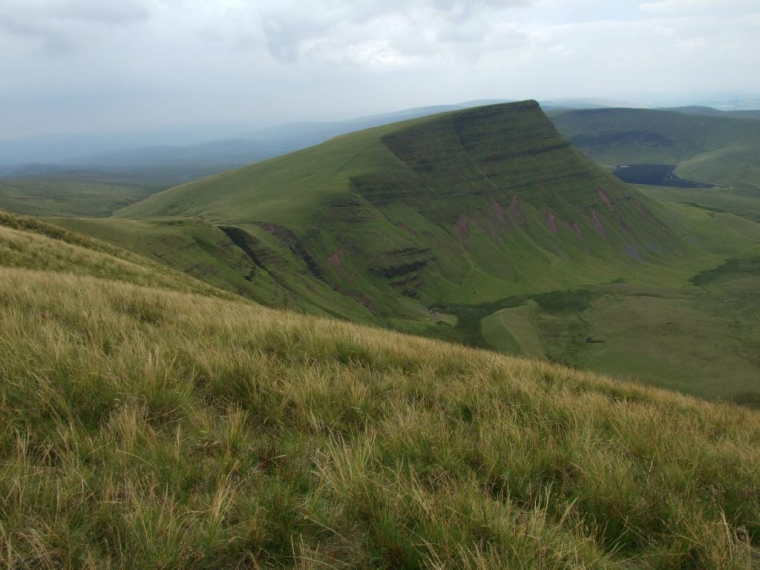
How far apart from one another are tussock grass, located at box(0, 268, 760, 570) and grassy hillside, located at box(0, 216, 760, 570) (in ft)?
0.05

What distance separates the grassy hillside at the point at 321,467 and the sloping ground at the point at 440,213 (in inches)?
2560

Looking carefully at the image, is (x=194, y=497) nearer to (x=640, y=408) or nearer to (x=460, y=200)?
(x=640, y=408)

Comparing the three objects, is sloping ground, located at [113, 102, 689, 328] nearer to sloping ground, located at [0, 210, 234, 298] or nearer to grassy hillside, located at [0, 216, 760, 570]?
sloping ground, located at [0, 210, 234, 298]

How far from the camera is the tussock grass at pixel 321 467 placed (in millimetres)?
2225

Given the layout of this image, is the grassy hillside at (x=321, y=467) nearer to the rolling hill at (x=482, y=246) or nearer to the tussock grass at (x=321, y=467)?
the tussock grass at (x=321, y=467)

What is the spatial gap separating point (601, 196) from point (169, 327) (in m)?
150

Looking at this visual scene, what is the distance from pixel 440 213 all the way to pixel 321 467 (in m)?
114

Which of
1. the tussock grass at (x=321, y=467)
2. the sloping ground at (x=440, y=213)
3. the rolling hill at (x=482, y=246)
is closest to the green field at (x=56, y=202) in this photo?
the sloping ground at (x=440, y=213)

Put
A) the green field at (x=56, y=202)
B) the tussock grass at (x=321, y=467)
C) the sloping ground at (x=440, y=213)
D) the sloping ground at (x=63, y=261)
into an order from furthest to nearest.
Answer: the green field at (x=56, y=202)
the sloping ground at (x=440, y=213)
the sloping ground at (x=63, y=261)
the tussock grass at (x=321, y=467)

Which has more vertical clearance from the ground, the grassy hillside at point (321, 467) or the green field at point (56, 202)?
the green field at point (56, 202)

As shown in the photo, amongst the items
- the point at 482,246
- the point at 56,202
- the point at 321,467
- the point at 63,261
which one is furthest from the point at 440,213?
the point at 56,202

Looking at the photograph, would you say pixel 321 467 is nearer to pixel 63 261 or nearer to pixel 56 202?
pixel 63 261

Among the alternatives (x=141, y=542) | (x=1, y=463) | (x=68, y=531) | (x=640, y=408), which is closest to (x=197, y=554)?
(x=141, y=542)

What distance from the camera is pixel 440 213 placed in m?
114
